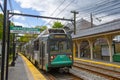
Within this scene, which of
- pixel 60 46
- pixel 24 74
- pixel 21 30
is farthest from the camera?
pixel 21 30

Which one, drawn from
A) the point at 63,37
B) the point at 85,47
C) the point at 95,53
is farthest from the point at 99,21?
the point at 63,37

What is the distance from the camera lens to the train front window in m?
14.7

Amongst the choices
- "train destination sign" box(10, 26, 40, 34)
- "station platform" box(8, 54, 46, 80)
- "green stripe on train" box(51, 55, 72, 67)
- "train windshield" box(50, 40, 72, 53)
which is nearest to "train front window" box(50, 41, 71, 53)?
"train windshield" box(50, 40, 72, 53)

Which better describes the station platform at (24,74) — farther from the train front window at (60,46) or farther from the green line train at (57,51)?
the train front window at (60,46)

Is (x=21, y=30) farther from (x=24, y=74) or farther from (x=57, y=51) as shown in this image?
(x=57, y=51)

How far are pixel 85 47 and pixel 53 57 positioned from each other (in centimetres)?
3141

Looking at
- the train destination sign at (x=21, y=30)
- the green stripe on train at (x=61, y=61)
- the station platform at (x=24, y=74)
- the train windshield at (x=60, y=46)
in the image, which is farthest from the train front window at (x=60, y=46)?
the train destination sign at (x=21, y=30)

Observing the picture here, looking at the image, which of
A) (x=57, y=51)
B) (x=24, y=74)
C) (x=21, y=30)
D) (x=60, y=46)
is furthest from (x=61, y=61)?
(x=21, y=30)

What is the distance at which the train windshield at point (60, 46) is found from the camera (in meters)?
14.7

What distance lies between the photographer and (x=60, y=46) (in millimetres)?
14953

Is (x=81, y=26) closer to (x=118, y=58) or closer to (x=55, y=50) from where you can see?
(x=118, y=58)

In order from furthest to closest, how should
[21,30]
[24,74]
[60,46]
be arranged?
[21,30] < [60,46] < [24,74]

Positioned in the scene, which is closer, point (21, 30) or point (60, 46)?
point (60, 46)

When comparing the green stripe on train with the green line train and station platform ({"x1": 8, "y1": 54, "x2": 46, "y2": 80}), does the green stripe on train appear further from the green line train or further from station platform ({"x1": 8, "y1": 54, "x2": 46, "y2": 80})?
station platform ({"x1": 8, "y1": 54, "x2": 46, "y2": 80})
